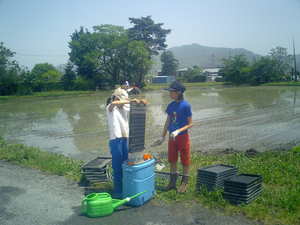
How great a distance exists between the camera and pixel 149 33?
67.2 meters

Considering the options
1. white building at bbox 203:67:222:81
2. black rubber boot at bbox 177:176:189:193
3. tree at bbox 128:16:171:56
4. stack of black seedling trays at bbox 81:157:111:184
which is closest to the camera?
black rubber boot at bbox 177:176:189:193

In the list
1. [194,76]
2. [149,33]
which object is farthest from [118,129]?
[194,76]

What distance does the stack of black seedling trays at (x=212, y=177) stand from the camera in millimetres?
5289

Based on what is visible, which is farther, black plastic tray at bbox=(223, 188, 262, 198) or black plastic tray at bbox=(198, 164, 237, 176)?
black plastic tray at bbox=(198, 164, 237, 176)

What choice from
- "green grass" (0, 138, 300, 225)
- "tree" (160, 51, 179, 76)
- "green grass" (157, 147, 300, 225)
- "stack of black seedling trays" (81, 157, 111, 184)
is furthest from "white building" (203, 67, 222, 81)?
"stack of black seedling trays" (81, 157, 111, 184)

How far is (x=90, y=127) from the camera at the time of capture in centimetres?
1588

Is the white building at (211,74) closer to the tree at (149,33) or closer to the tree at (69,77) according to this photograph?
the tree at (149,33)

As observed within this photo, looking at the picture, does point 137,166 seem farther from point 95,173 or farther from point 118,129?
point 95,173

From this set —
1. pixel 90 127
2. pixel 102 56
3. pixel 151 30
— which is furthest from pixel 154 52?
pixel 90 127

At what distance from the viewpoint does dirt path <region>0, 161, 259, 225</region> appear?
448cm

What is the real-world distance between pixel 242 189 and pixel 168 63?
291 ft

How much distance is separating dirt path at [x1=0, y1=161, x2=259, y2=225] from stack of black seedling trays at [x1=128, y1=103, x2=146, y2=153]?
1016 mm

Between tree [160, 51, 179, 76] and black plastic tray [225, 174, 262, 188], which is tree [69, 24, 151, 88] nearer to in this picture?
tree [160, 51, 179, 76]

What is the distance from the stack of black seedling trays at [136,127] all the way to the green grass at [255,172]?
97 centimetres
